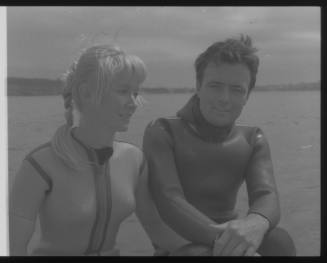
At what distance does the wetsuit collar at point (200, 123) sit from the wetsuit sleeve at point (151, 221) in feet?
0.71

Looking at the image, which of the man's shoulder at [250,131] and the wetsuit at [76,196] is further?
the man's shoulder at [250,131]

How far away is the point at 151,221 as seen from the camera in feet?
5.14

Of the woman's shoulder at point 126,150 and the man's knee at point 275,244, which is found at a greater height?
the woman's shoulder at point 126,150

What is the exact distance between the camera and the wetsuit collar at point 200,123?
5.08 ft

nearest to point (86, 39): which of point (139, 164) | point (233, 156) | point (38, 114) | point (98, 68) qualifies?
point (98, 68)

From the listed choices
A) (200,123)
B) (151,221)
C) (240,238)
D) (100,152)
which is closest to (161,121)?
(200,123)

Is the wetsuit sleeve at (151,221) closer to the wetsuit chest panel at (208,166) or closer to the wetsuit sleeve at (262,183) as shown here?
the wetsuit chest panel at (208,166)

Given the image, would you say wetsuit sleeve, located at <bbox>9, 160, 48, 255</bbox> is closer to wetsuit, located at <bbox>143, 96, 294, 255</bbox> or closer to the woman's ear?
the woman's ear

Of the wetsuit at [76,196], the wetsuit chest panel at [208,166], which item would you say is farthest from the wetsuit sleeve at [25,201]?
the wetsuit chest panel at [208,166]

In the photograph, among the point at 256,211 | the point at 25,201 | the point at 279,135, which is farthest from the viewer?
the point at 279,135

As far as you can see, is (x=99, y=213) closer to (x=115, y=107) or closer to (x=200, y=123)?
(x=115, y=107)

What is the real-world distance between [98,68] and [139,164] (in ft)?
1.15

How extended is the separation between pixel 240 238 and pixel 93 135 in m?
0.58
